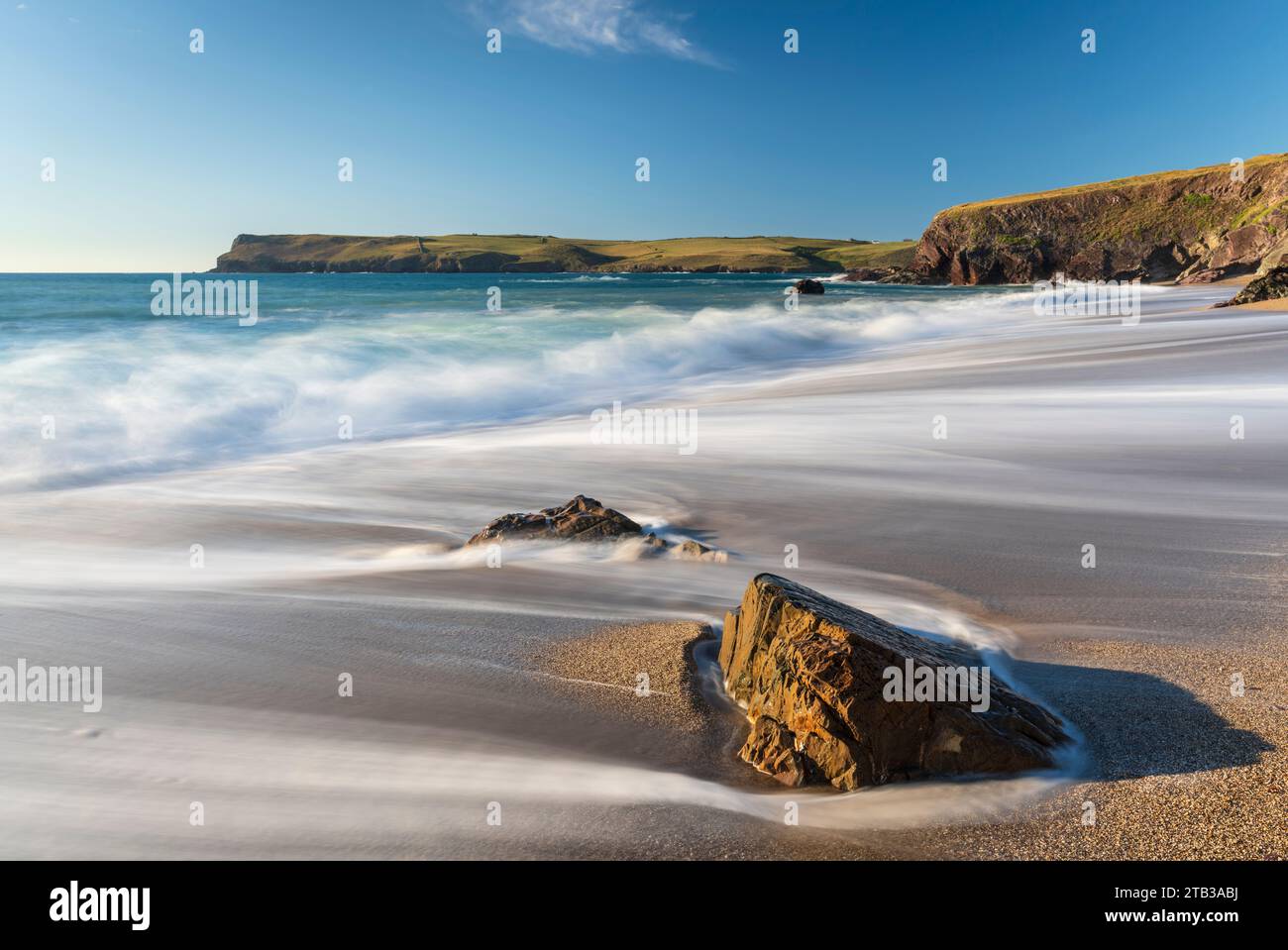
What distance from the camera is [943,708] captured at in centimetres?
320

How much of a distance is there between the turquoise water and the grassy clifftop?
10816 cm

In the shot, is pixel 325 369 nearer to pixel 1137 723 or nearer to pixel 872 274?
pixel 1137 723

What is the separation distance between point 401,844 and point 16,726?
7.36 feet

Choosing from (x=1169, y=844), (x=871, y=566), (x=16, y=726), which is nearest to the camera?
(x=1169, y=844)

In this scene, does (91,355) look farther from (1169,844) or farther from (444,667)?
(1169,844)

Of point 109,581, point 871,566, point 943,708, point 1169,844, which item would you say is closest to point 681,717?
Result: point 943,708

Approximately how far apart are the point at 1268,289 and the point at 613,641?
3051 cm

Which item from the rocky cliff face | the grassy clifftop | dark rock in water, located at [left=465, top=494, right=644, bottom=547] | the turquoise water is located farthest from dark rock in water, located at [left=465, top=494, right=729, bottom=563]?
the grassy clifftop

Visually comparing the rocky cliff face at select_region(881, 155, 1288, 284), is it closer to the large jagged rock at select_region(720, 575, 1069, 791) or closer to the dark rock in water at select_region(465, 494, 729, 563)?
the dark rock in water at select_region(465, 494, 729, 563)

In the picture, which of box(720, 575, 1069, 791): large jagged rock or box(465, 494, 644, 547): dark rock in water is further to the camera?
box(465, 494, 644, 547): dark rock in water

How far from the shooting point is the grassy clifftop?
14162 centimetres

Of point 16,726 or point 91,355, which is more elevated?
point 91,355

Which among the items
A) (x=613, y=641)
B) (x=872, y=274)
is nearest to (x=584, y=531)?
(x=613, y=641)

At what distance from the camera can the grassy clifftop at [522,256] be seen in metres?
142
